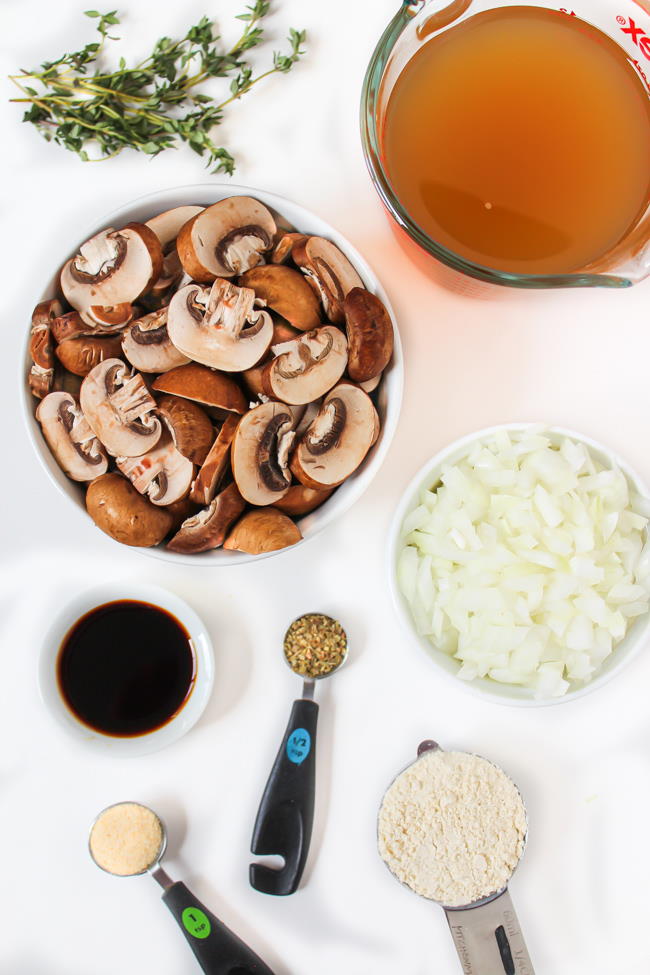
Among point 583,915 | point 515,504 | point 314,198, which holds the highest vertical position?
point 314,198

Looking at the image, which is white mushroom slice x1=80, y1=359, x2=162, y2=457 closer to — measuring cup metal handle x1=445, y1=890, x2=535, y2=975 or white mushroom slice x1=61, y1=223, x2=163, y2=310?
white mushroom slice x1=61, y1=223, x2=163, y2=310

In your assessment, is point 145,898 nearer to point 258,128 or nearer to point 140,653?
point 140,653

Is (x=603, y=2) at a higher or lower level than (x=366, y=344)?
higher

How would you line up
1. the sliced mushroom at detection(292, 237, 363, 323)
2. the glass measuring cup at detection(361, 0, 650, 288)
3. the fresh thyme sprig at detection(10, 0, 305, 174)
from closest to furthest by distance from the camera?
the glass measuring cup at detection(361, 0, 650, 288), the sliced mushroom at detection(292, 237, 363, 323), the fresh thyme sprig at detection(10, 0, 305, 174)

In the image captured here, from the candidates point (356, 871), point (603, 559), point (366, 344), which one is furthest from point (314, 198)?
point (356, 871)

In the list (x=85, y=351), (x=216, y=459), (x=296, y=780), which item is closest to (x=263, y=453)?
(x=216, y=459)

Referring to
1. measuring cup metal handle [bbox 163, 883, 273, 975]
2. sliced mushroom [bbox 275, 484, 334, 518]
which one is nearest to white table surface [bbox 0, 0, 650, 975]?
measuring cup metal handle [bbox 163, 883, 273, 975]

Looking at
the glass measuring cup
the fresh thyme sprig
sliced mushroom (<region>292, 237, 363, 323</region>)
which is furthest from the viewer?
the fresh thyme sprig
